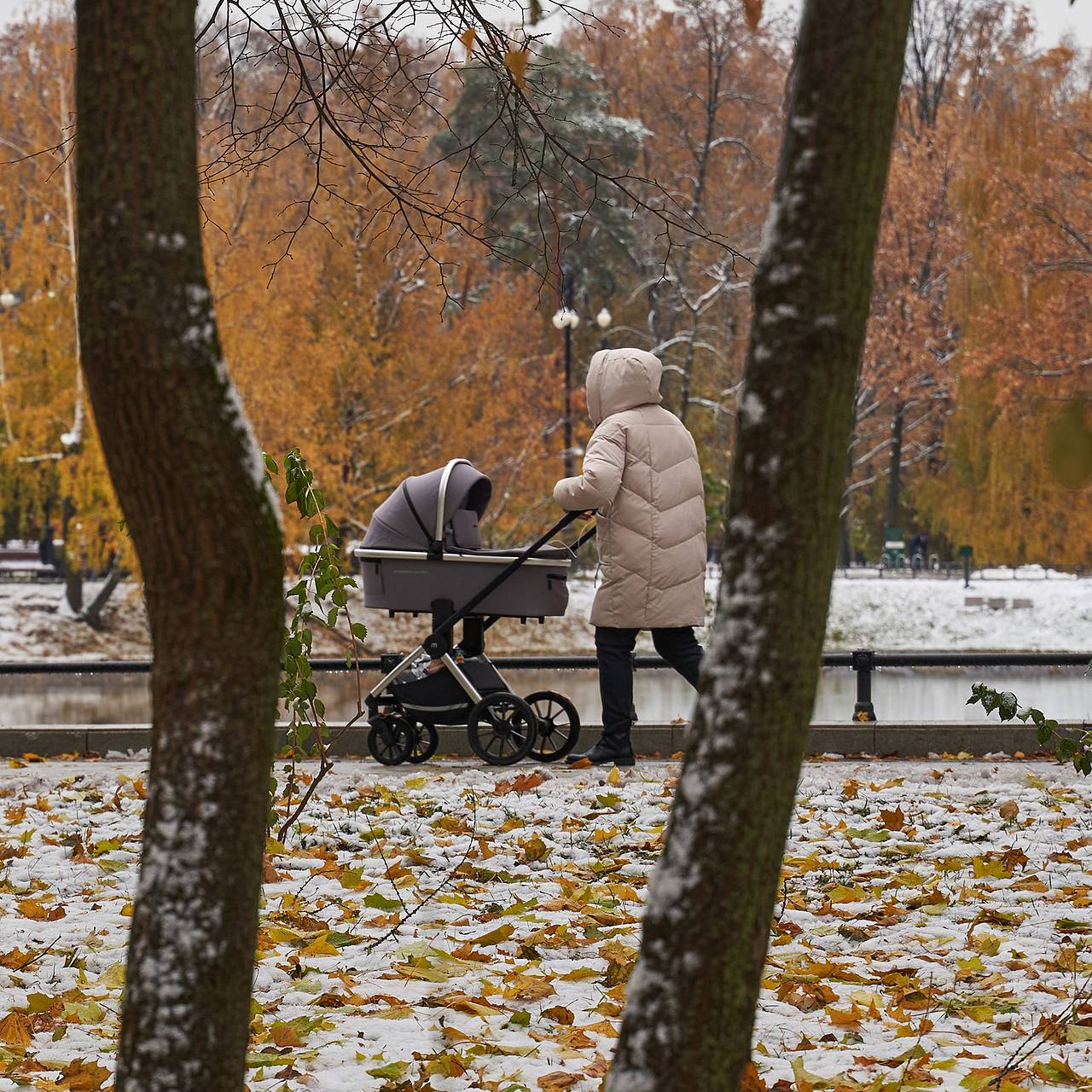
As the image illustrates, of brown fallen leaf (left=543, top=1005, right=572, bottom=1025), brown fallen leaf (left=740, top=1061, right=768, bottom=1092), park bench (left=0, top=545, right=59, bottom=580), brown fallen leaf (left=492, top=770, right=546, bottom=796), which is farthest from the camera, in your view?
park bench (left=0, top=545, right=59, bottom=580)

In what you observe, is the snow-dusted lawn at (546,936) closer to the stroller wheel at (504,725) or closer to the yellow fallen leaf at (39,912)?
the yellow fallen leaf at (39,912)

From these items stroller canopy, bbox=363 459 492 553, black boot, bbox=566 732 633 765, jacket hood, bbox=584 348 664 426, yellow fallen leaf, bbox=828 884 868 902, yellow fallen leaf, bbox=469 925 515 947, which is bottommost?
yellow fallen leaf, bbox=469 925 515 947

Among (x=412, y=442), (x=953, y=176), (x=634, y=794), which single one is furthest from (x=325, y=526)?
(x=953, y=176)

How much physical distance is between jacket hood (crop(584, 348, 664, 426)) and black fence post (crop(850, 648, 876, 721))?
2271 mm

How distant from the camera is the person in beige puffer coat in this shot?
8.09 m

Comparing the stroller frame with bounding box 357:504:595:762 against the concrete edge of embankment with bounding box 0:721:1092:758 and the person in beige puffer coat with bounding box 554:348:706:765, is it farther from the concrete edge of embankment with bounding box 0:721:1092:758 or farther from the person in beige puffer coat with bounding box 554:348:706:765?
the concrete edge of embankment with bounding box 0:721:1092:758

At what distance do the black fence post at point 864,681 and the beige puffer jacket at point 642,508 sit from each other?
173 cm

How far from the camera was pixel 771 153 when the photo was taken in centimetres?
3816

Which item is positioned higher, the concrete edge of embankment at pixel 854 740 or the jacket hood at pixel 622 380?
the jacket hood at pixel 622 380

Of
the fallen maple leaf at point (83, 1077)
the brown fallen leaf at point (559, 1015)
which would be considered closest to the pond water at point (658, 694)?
the brown fallen leaf at point (559, 1015)

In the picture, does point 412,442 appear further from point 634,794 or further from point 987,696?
point 987,696

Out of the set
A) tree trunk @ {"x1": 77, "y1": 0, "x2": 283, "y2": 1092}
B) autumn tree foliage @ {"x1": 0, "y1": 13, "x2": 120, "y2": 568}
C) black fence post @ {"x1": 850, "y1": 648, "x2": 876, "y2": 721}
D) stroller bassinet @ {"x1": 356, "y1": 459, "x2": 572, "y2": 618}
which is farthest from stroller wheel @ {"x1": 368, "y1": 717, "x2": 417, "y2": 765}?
autumn tree foliage @ {"x1": 0, "y1": 13, "x2": 120, "y2": 568}

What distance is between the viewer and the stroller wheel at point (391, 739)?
8688 millimetres

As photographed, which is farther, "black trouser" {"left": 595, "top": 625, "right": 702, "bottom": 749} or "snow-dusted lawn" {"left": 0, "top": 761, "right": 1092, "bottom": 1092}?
"black trouser" {"left": 595, "top": 625, "right": 702, "bottom": 749}
